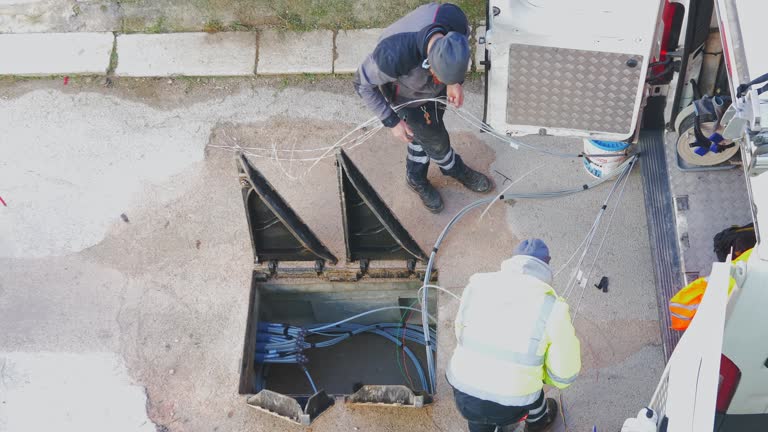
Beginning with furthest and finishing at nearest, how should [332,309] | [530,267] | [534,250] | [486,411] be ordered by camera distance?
1. [332,309]
2. [486,411]
3. [534,250]
4. [530,267]

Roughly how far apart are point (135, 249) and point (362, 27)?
8.74 feet

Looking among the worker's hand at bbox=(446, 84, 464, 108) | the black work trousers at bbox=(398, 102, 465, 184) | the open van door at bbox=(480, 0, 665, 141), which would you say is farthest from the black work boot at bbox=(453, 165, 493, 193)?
the worker's hand at bbox=(446, 84, 464, 108)

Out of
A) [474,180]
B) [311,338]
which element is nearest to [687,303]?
[474,180]

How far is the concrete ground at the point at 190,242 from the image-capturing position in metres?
4.86

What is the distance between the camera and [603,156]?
531 centimetres

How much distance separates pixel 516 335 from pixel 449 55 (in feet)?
5.07

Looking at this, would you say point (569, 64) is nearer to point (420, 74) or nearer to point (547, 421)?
point (420, 74)

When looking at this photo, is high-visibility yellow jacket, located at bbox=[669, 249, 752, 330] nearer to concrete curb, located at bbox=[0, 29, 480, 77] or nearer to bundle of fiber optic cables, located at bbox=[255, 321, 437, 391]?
bundle of fiber optic cables, located at bbox=[255, 321, 437, 391]

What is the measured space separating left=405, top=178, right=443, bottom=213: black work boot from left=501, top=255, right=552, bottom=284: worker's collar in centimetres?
190

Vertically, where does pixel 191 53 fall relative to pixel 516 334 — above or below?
above

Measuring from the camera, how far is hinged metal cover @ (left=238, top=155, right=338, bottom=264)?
4.70m

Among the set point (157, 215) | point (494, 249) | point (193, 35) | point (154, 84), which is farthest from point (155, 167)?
point (494, 249)

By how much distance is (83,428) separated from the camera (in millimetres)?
4855

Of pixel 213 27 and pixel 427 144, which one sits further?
pixel 213 27
